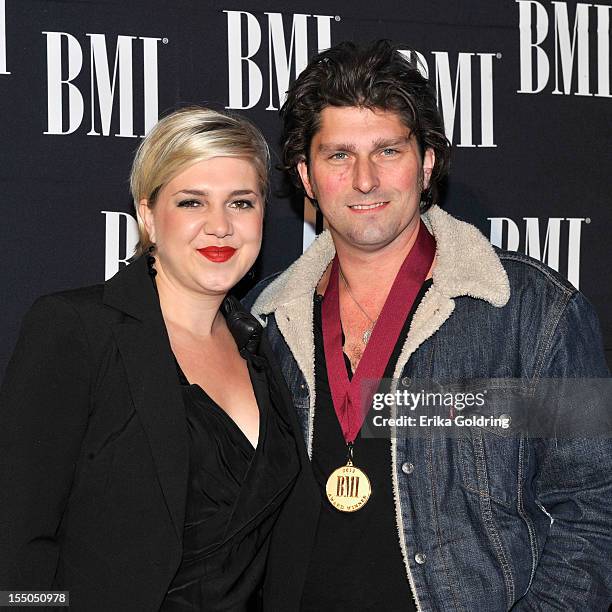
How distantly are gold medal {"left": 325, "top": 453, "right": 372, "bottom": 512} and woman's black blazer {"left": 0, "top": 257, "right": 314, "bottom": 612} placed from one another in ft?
1.52

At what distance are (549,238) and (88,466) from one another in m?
1.98

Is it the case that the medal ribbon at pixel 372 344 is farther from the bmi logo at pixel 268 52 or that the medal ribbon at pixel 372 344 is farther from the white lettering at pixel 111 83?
the white lettering at pixel 111 83

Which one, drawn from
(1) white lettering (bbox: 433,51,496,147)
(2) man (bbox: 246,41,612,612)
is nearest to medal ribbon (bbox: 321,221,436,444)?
(2) man (bbox: 246,41,612,612)

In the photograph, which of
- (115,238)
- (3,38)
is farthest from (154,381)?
(3,38)

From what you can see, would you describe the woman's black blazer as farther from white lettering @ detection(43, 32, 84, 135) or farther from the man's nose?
white lettering @ detection(43, 32, 84, 135)

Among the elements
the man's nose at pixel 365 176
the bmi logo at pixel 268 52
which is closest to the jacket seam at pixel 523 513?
the man's nose at pixel 365 176

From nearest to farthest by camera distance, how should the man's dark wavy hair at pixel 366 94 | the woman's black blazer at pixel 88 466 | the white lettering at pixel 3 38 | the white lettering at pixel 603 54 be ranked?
the woman's black blazer at pixel 88 466
the man's dark wavy hair at pixel 366 94
the white lettering at pixel 3 38
the white lettering at pixel 603 54

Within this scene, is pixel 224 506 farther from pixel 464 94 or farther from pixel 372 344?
pixel 464 94

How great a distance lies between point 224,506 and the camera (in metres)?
2.27

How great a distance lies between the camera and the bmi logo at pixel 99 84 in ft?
10.1

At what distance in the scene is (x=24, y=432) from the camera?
7.02 ft

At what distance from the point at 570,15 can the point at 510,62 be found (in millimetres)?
300

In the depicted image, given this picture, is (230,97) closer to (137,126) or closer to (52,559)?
(137,126)

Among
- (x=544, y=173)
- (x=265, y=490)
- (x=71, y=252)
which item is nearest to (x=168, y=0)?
(x=71, y=252)
